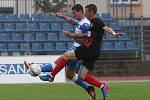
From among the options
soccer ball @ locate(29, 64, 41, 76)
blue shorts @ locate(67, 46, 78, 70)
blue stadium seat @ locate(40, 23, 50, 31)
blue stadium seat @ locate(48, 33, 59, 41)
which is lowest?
soccer ball @ locate(29, 64, 41, 76)

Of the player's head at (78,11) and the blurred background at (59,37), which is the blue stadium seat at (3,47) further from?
the player's head at (78,11)

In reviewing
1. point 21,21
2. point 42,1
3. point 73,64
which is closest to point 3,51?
point 21,21

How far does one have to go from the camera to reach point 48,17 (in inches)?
1026

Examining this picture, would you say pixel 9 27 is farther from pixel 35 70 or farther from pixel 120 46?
pixel 35 70

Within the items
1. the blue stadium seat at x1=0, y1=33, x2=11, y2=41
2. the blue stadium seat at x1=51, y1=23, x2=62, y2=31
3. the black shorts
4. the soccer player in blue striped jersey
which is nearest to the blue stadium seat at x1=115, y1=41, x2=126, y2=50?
the blue stadium seat at x1=51, y1=23, x2=62, y2=31

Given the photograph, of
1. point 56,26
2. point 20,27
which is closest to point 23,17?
point 20,27

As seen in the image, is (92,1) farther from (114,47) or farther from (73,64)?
(73,64)

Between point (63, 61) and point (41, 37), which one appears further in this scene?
point (41, 37)

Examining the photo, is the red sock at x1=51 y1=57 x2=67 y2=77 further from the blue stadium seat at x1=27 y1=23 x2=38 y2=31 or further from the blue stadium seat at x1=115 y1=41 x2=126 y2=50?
the blue stadium seat at x1=115 y1=41 x2=126 y2=50

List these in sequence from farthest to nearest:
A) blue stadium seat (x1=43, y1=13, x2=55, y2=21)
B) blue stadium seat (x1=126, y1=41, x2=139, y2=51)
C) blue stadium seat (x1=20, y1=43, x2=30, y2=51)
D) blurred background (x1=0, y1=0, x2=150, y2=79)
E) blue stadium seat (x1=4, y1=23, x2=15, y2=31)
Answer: blue stadium seat (x1=43, y1=13, x2=55, y2=21) → blue stadium seat (x1=126, y1=41, x2=139, y2=51) → blue stadium seat (x1=4, y1=23, x2=15, y2=31) → blurred background (x1=0, y1=0, x2=150, y2=79) → blue stadium seat (x1=20, y1=43, x2=30, y2=51)

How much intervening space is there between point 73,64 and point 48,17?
14359 mm

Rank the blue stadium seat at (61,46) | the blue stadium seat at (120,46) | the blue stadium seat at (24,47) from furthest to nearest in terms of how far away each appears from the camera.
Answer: the blue stadium seat at (120,46) → the blue stadium seat at (61,46) → the blue stadium seat at (24,47)

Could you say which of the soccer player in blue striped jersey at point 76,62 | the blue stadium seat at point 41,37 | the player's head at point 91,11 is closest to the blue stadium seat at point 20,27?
the blue stadium seat at point 41,37

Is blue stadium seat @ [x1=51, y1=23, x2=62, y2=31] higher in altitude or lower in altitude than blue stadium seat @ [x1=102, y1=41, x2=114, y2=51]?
higher
